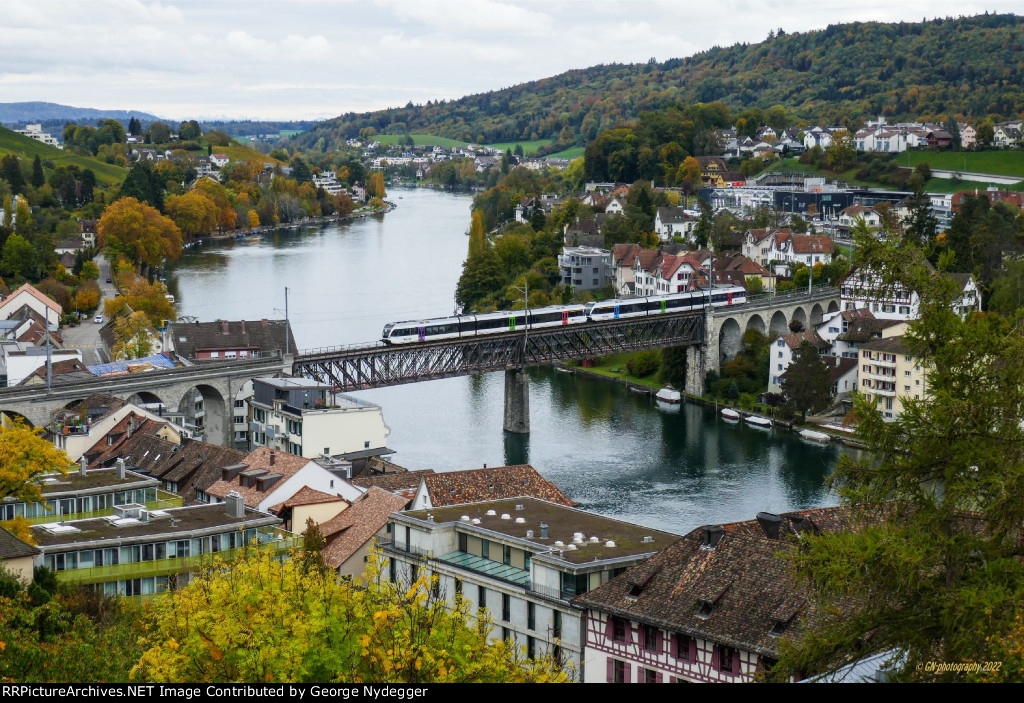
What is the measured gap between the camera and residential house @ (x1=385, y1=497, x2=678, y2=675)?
2231cm

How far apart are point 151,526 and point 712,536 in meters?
11.4

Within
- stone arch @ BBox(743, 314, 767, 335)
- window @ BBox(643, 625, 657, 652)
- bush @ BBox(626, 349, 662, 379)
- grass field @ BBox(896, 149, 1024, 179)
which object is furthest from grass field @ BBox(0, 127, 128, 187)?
window @ BBox(643, 625, 657, 652)

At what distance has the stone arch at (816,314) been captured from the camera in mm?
72644

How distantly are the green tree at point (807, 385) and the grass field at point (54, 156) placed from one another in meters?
93.5

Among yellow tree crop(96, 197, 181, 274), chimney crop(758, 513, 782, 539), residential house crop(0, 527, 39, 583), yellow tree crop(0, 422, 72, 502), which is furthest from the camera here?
yellow tree crop(96, 197, 181, 274)

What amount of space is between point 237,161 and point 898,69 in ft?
264

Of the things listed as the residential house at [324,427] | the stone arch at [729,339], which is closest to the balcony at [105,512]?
the residential house at [324,427]

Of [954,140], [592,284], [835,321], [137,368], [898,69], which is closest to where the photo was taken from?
[137,368]

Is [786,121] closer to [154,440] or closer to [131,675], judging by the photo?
[154,440]

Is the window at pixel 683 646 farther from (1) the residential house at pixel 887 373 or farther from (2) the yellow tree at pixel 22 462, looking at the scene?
(1) the residential house at pixel 887 373

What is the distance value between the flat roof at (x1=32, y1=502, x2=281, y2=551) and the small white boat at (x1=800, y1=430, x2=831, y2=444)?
2971 cm

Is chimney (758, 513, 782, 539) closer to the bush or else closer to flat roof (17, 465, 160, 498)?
flat roof (17, 465, 160, 498)

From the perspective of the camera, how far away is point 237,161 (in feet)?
562
